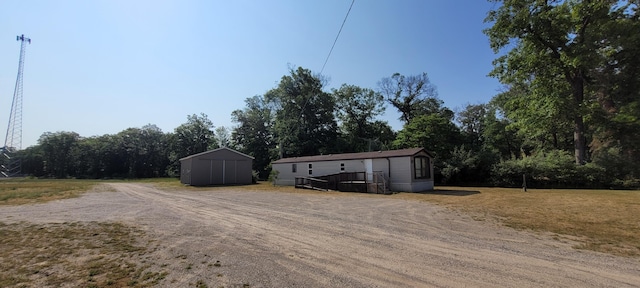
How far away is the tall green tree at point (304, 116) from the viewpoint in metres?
37.8

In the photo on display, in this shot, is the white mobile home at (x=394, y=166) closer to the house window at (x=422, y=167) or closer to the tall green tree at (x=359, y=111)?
the house window at (x=422, y=167)

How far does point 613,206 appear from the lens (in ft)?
32.8

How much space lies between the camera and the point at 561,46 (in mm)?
20797

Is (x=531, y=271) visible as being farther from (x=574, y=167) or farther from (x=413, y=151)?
(x=574, y=167)

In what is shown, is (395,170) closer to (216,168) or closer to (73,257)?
(73,257)

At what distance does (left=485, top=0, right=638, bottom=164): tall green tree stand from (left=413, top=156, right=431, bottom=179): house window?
375 inches

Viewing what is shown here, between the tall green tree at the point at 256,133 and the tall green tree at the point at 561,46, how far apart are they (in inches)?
1170

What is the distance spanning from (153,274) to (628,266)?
22.9 feet

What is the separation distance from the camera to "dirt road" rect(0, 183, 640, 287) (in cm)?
386

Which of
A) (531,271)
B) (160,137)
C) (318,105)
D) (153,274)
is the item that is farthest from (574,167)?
(160,137)

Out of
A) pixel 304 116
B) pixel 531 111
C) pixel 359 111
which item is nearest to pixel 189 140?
pixel 304 116

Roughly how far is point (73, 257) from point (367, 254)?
514 cm

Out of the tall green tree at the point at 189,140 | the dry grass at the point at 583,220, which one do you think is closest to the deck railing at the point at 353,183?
the dry grass at the point at 583,220

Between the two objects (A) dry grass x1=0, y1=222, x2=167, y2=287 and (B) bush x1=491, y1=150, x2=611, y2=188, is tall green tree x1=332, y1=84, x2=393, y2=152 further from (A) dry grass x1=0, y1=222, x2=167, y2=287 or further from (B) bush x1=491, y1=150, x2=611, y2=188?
(A) dry grass x1=0, y1=222, x2=167, y2=287
